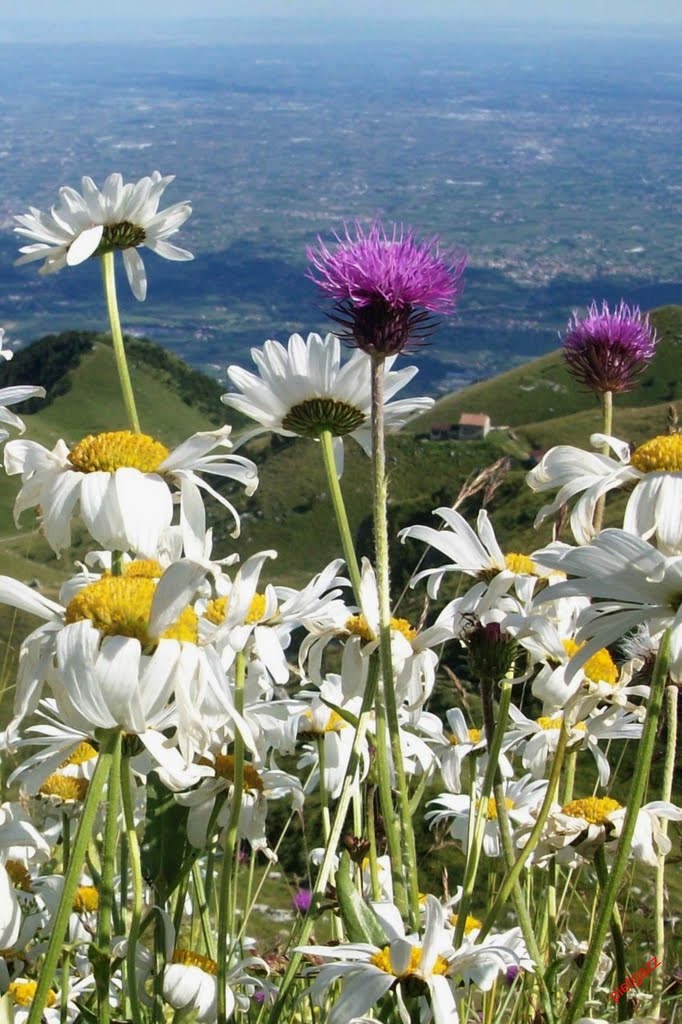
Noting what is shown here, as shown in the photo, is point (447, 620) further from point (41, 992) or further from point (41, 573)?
point (41, 573)

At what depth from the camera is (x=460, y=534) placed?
3.08 m

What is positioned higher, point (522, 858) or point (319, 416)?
point (319, 416)

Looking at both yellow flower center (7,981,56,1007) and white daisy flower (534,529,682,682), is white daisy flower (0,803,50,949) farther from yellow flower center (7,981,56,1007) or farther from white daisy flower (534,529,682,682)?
white daisy flower (534,529,682,682)

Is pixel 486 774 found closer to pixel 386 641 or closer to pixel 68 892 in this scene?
pixel 386 641

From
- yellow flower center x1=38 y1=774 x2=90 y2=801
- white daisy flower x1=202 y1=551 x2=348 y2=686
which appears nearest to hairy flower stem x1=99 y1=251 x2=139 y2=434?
white daisy flower x1=202 y1=551 x2=348 y2=686

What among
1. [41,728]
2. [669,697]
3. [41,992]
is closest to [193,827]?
[41,728]

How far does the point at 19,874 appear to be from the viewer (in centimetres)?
338

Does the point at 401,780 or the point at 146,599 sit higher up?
the point at 146,599

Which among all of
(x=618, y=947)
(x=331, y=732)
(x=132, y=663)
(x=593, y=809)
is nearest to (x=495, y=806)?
(x=331, y=732)

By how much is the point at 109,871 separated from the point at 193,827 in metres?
0.52

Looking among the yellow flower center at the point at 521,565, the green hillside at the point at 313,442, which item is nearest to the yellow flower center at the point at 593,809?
the yellow flower center at the point at 521,565

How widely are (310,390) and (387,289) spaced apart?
0.65 metres

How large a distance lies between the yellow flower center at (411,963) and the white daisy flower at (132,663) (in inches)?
22.6

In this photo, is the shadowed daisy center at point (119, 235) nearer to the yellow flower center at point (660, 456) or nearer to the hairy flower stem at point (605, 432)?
the hairy flower stem at point (605, 432)
